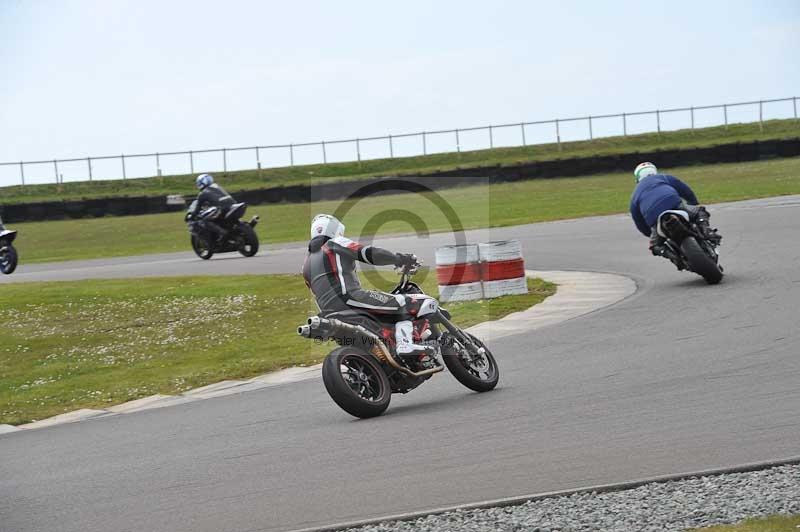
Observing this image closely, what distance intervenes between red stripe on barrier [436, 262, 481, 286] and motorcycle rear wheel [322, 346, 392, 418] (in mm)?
7089

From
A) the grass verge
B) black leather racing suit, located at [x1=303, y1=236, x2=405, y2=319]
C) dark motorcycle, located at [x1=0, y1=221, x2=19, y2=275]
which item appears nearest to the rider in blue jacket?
black leather racing suit, located at [x1=303, y1=236, x2=405, y2=319]

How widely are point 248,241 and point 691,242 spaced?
1365 centimetres

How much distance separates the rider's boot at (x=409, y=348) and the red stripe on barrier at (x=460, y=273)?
6.78 m

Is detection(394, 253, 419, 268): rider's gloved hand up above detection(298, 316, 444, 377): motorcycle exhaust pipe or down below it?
above

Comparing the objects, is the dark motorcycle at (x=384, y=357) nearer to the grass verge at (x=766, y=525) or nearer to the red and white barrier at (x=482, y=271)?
the grass verge at (x=766, y=525)

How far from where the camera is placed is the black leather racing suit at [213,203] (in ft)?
86.0

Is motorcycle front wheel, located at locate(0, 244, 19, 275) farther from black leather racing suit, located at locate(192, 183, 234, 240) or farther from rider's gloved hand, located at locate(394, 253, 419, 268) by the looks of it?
rider's gloved hand, located at locate(394, 253, 419, 268)

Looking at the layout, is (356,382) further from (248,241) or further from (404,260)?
(248,241)

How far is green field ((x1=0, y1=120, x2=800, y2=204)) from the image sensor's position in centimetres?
5638

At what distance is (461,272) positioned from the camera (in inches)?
659

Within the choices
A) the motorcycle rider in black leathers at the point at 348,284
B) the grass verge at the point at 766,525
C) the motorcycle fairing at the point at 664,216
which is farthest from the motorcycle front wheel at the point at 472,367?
the motorcycle fairing at the point at 664,216

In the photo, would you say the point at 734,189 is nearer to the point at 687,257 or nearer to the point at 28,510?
the point at 687,257

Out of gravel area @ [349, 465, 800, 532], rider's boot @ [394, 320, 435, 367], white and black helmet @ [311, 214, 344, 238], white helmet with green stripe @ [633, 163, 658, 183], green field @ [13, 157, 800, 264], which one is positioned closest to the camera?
gravel area @ [349, 465, 800, 532]

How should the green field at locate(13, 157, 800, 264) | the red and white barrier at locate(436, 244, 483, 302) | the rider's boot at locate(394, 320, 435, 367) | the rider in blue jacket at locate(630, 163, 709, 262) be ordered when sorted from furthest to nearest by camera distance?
the green field at locate(13, 157, 800, 264), the red and white barrier at locate(436, 244, 483, 302), the rider in blue jacket at locate(630, 163, 709, 262), the rider's boot at locate(394, 320, 435, 367)
